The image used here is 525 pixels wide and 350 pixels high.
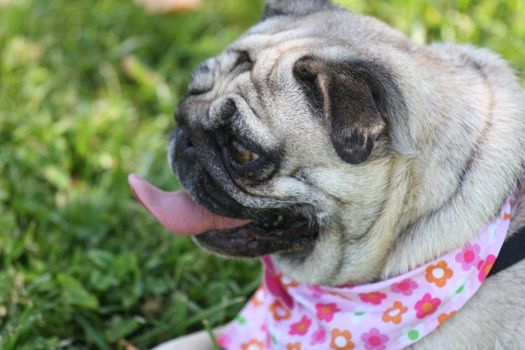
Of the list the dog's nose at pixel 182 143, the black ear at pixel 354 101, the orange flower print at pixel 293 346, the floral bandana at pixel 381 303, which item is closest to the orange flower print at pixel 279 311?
the floral bandana at pixel 381 303

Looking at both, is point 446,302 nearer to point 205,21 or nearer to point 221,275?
point 221,275

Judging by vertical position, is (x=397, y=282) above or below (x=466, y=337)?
above

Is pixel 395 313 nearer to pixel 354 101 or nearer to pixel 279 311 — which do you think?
pixel 279 311

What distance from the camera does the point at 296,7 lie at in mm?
2719

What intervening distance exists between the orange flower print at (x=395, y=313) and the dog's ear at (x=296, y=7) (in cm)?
106

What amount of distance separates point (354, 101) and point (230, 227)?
76 cm

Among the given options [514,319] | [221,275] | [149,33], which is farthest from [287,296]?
[149,33]

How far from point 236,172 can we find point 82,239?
1.21 meters

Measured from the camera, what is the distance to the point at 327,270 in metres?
2.50

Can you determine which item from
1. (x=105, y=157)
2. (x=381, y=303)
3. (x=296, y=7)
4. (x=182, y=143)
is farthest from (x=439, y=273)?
(x=105, y=157)

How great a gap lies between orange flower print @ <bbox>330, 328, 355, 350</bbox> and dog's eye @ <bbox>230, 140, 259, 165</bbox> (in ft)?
2.07

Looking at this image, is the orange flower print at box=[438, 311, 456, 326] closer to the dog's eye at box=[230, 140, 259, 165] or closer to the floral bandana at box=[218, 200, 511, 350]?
the floral bandana at box=[218, 200, 511, 350]

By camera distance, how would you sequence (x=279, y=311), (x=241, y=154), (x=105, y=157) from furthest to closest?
1. (x=105, y=157)
2. (x=279, y=311)
3. (x=241, y=154)

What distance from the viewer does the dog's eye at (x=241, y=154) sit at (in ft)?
7.49
